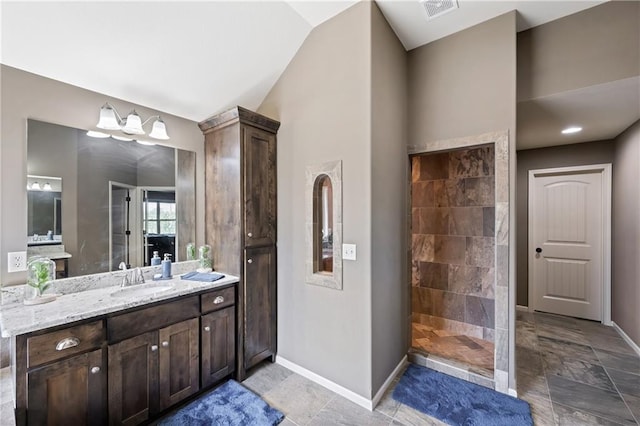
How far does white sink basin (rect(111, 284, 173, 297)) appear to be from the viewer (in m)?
1.98

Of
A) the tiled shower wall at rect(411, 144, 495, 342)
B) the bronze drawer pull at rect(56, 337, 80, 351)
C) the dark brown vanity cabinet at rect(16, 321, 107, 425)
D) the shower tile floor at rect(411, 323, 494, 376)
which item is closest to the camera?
the dark brown vanity cabinet at rect(16, 321, 107, 425)

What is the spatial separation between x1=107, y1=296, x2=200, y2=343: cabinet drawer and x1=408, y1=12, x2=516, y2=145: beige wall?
8.24ft

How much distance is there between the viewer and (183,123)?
2680 millimetres

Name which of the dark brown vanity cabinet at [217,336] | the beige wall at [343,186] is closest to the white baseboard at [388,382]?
the beige wall at [343,186]

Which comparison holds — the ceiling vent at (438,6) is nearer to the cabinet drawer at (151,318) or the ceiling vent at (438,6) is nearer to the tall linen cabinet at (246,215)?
the tall linen cabinet at (246,215)

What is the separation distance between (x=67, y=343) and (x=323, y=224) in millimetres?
1859

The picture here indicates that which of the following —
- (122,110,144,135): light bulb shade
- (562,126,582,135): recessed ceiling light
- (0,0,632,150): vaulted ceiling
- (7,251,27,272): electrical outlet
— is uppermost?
(0,0,632,150): vaulted ceiling

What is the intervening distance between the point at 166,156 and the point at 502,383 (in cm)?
364

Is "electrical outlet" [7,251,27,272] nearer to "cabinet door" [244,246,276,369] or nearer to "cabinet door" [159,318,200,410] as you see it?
"cabinet door" [159,318,200,410]

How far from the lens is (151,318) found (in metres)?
1.85

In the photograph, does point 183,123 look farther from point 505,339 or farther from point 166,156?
point 505,339

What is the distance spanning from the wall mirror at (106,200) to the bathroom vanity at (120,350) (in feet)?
1.16

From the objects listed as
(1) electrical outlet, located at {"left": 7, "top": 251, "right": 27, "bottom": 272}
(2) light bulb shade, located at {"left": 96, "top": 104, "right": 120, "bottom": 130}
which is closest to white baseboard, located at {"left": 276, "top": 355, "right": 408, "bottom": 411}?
(1) electrical outlet, located at {"left": 7, "top": 251, "right": 27, "bottom": 272}

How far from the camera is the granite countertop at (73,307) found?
4.56 feet
